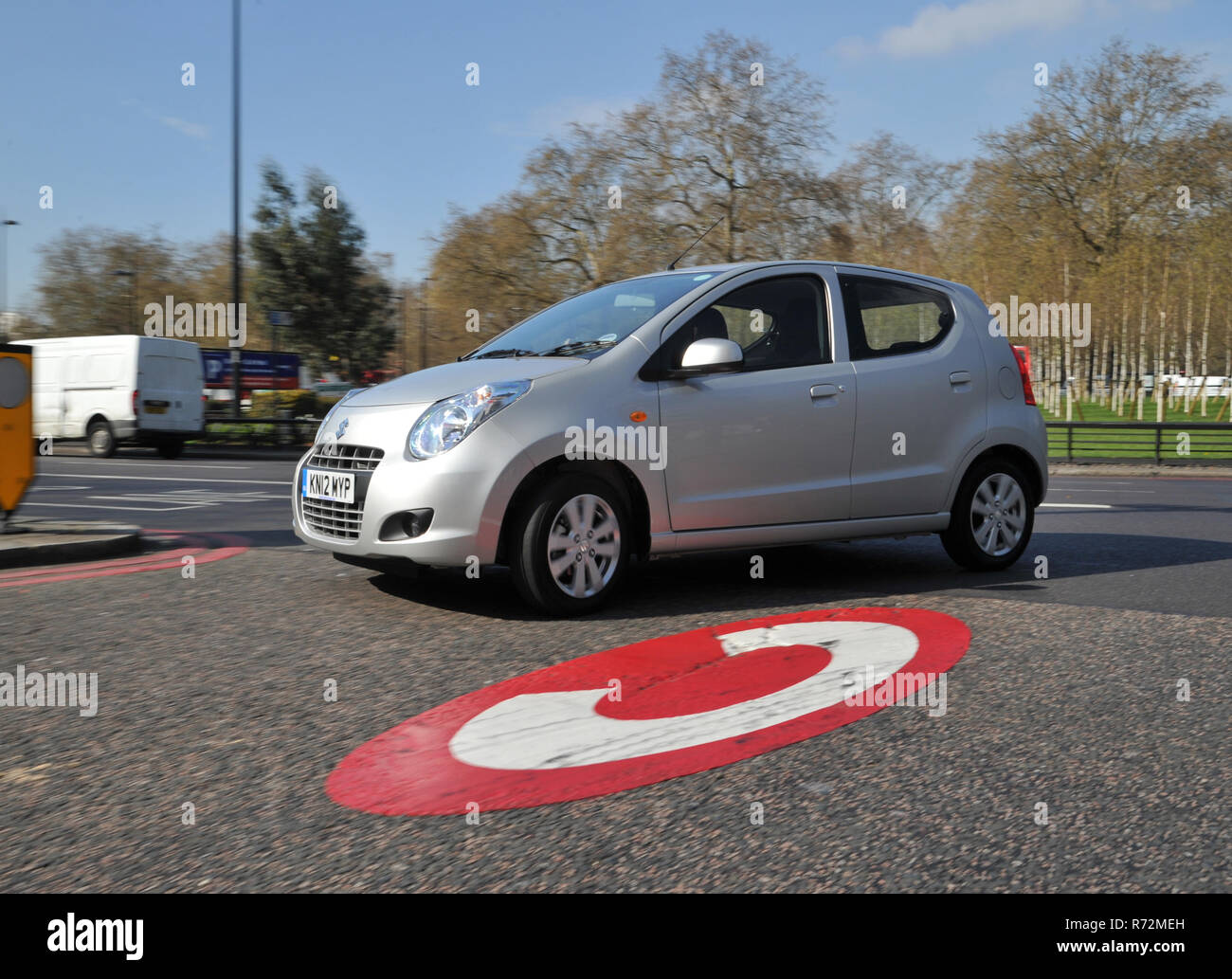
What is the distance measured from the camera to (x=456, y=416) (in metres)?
5.45

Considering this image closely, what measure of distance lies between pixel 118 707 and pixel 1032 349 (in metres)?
50.2

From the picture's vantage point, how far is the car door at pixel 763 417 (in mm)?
5934

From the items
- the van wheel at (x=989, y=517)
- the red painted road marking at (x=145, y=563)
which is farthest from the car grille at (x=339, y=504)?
the van wheel at (x=989, y=517)

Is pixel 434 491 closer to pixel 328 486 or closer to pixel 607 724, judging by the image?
pixel 328 486

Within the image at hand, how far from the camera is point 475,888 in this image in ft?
8.43

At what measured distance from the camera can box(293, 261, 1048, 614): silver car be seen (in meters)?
5.46

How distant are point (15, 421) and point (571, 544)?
4.49 meters

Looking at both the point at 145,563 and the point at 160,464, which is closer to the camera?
the point at 145,563

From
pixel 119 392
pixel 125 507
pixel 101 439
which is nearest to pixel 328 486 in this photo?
pixel 125 507

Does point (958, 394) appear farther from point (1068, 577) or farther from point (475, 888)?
point (475, 888)
